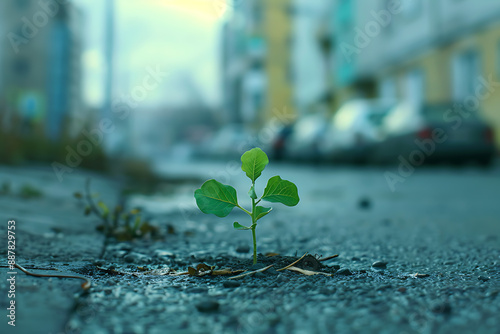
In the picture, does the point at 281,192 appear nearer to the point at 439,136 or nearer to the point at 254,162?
the point at 254,162

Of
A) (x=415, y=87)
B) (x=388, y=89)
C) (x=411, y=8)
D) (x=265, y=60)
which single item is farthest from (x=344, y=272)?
(x=265, y=60)

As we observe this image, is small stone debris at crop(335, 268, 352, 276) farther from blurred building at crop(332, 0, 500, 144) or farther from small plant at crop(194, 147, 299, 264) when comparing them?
blurred building at crop(332, 0, 500, 144)

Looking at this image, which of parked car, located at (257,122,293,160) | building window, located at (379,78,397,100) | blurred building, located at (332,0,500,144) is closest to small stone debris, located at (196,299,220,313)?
blurred building, located at (332,0,500,144)

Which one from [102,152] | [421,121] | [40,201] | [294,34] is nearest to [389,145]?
[421,121]

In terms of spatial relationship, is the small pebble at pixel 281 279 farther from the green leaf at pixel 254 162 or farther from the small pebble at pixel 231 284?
the green leaf at pixel 254 162

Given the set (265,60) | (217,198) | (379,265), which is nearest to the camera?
(217,198)

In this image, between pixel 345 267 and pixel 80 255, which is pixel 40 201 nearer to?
pixel 80 255
